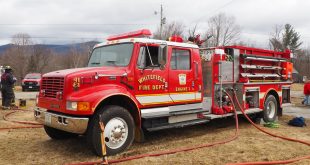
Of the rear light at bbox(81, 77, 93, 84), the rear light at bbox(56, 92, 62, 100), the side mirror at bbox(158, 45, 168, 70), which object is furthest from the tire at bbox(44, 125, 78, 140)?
the side mirror at bbox(158, 45, 168, 70)

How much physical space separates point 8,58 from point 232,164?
70.1 metres

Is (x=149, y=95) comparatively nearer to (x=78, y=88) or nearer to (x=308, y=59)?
(x=78, y=88)

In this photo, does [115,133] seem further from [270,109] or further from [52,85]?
[270,109]

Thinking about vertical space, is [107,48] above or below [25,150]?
above

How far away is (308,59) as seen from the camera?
76938 millimetres

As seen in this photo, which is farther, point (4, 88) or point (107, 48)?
point (4, 88)

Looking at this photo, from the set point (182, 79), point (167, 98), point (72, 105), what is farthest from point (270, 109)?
point (72, 105)

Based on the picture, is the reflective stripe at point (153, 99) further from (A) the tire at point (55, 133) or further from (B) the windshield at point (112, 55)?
(A) the tire at point (55, 133)

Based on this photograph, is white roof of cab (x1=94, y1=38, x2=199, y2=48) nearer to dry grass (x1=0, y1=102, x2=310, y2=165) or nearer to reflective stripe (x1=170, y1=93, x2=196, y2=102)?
reflective stripe (x1=170, y1=93, x2=196, y2=102)

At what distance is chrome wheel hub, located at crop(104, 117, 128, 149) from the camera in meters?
6.32

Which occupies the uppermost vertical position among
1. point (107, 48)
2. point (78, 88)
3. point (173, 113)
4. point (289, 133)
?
point (107, 48)

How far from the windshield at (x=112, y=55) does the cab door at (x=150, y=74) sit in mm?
269

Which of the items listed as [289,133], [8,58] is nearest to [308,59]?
[8,58]

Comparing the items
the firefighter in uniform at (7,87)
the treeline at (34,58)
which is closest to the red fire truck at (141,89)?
the firefighter in uniform at (7,87)
